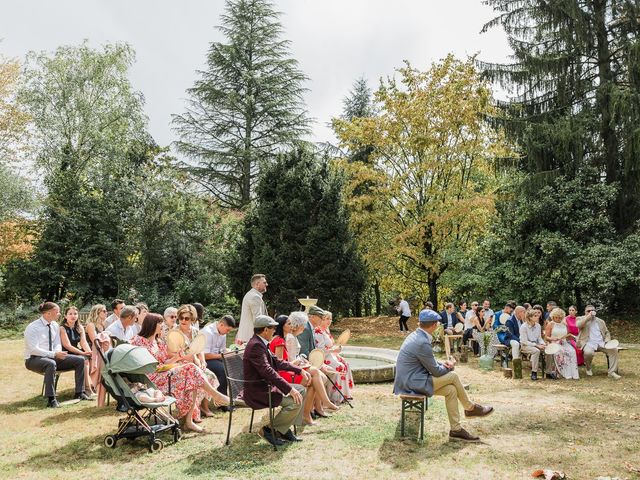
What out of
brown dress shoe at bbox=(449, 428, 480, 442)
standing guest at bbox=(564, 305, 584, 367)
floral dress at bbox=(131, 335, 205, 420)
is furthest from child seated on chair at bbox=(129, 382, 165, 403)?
standing guest at bbox=(564, 305, 584, 367)

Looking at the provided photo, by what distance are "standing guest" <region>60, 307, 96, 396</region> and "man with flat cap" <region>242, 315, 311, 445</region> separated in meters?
4.16

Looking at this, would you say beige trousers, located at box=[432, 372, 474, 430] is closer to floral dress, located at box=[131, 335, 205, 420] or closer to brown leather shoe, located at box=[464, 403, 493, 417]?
brown leather shoe, located at box=[464, 403, 493, 417]

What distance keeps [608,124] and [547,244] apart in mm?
5220

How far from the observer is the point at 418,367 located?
6148 millimetres

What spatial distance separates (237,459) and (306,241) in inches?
562

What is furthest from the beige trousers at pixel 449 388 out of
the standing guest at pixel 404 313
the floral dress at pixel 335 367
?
the standing guest at pixel 404 313

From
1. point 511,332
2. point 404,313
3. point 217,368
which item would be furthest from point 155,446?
point 404,313

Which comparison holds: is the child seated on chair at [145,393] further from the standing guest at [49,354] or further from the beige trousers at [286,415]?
the standing guest at [49,354]

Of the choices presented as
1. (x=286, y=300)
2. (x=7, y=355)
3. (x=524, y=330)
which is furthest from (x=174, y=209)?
(x=524, y=330)

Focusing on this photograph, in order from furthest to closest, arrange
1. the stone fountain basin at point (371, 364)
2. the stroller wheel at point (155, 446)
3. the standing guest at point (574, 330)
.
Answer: the standing guest at point (574, 330) → the stone fountain basin at point (371, 364) → the stroller wheel at point (155, 446)

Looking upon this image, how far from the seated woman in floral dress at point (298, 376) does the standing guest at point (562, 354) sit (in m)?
5.86

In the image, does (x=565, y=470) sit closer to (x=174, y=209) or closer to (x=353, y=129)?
(x=353, y=129)

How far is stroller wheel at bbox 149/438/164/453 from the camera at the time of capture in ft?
18.9

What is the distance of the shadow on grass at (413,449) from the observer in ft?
17.6
